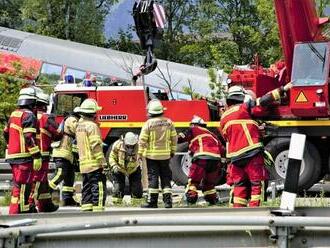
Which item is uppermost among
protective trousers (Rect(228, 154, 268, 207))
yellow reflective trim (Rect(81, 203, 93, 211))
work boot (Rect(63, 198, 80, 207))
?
protective trousers (Rect(228, 154, 268, 207))

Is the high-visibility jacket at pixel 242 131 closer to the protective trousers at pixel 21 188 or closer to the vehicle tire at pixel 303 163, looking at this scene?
the protective trousers at pixel 21 188

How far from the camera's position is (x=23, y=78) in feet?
70.6

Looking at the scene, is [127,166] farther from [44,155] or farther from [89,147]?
[89,147]

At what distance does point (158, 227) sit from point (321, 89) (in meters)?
8.34

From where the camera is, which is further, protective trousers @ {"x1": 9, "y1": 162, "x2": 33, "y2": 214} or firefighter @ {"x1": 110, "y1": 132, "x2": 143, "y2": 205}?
firefighter @ {"x1": 110, "y1": 132, "x2": 143, "y2": 205}

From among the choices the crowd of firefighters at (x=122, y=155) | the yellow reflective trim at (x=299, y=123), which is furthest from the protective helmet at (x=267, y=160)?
the yellow reflective trim at (x=299, y=123)

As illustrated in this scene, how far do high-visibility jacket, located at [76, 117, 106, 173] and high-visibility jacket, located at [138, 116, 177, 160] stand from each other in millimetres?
1347

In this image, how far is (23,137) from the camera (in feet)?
27.5

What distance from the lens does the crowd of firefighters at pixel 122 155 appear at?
814 cm

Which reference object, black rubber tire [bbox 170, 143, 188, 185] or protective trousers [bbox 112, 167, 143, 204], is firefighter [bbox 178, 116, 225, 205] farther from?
black rubber tire [bbox 170, 143, 188, 185]

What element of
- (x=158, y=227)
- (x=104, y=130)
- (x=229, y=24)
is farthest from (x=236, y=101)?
(x=229, y=24)

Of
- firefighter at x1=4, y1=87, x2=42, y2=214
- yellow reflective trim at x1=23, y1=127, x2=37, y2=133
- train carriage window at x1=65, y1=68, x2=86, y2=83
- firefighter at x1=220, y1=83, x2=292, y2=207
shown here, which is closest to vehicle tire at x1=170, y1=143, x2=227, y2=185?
firefighter at x1=220, y1=83, x2=292, y2=207

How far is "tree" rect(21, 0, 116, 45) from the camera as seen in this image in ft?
118

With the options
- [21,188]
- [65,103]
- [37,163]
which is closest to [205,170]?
[37,163]
